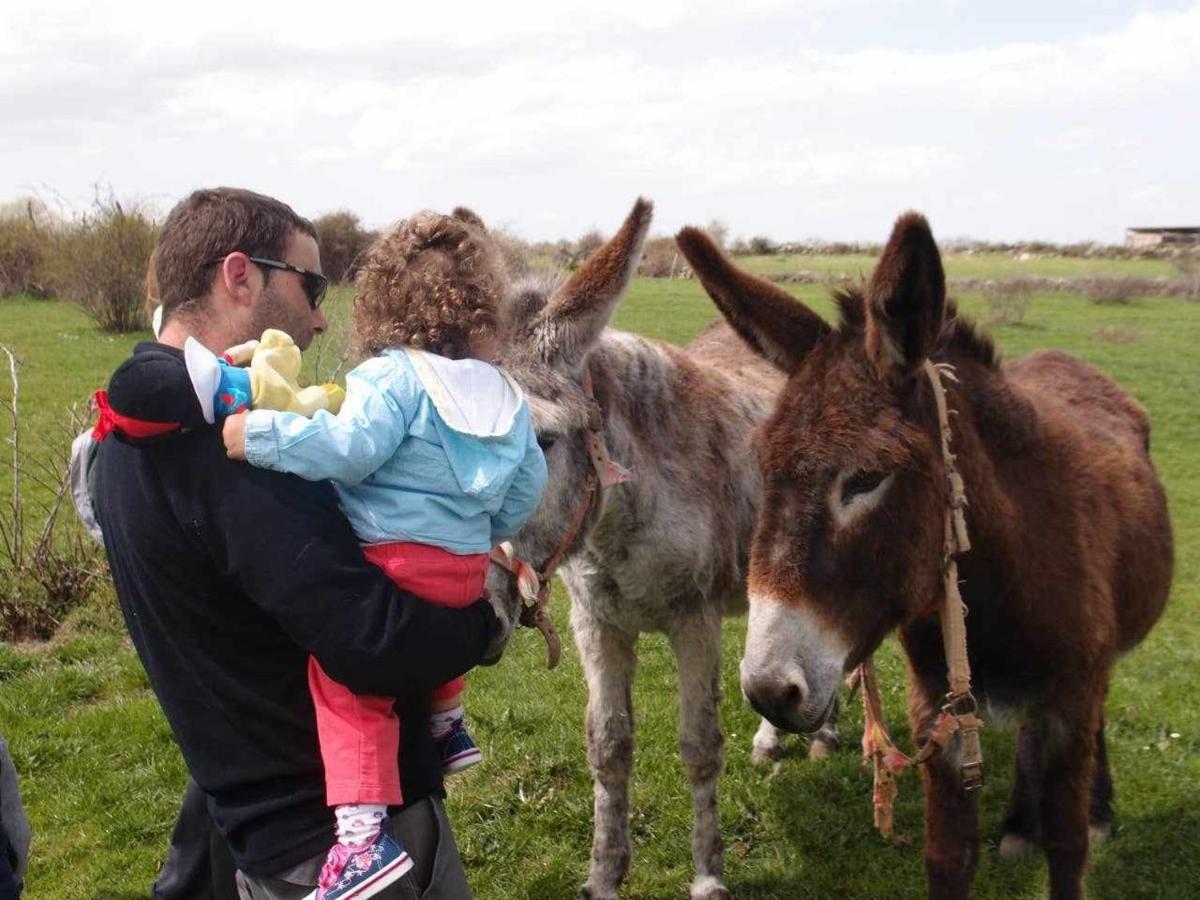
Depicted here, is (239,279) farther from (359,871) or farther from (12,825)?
(12,825)

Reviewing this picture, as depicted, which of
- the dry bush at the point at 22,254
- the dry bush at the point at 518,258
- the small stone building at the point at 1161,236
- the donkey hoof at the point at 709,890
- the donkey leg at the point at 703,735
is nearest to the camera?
the dry bush at the point at 518,258

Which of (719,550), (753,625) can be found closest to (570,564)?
(719,550)

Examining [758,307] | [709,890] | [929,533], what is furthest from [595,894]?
[758,307]

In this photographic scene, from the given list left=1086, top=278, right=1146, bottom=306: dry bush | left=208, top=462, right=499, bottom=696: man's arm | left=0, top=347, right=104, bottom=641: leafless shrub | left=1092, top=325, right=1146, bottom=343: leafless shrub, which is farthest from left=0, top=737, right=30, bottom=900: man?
left=1086, top=278, right=1146, bottom=306: dry bush

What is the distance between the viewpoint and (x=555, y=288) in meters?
3.39

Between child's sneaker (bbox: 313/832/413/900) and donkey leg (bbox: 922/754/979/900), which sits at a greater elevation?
child's sneaker (bbox: 313/832/413/900)

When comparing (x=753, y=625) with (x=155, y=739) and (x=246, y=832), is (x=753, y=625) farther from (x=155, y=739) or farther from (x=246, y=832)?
(x=155, y=739)

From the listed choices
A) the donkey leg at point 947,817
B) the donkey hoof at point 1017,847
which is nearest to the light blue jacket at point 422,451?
the donkey leg at point 947,817

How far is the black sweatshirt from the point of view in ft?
5.93

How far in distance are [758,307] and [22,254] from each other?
101 ft

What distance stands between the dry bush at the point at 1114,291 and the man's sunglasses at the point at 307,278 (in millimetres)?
32187

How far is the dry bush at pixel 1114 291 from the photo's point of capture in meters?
30.3

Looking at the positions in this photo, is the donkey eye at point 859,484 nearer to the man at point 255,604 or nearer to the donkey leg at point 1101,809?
the man at point 255,604

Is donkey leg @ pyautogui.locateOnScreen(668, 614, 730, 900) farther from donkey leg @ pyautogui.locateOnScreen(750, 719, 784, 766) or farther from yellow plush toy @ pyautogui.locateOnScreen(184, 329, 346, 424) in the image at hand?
yellow plush toy @ pyautogui.locateOnScreen(184, 329, 346, 424)
